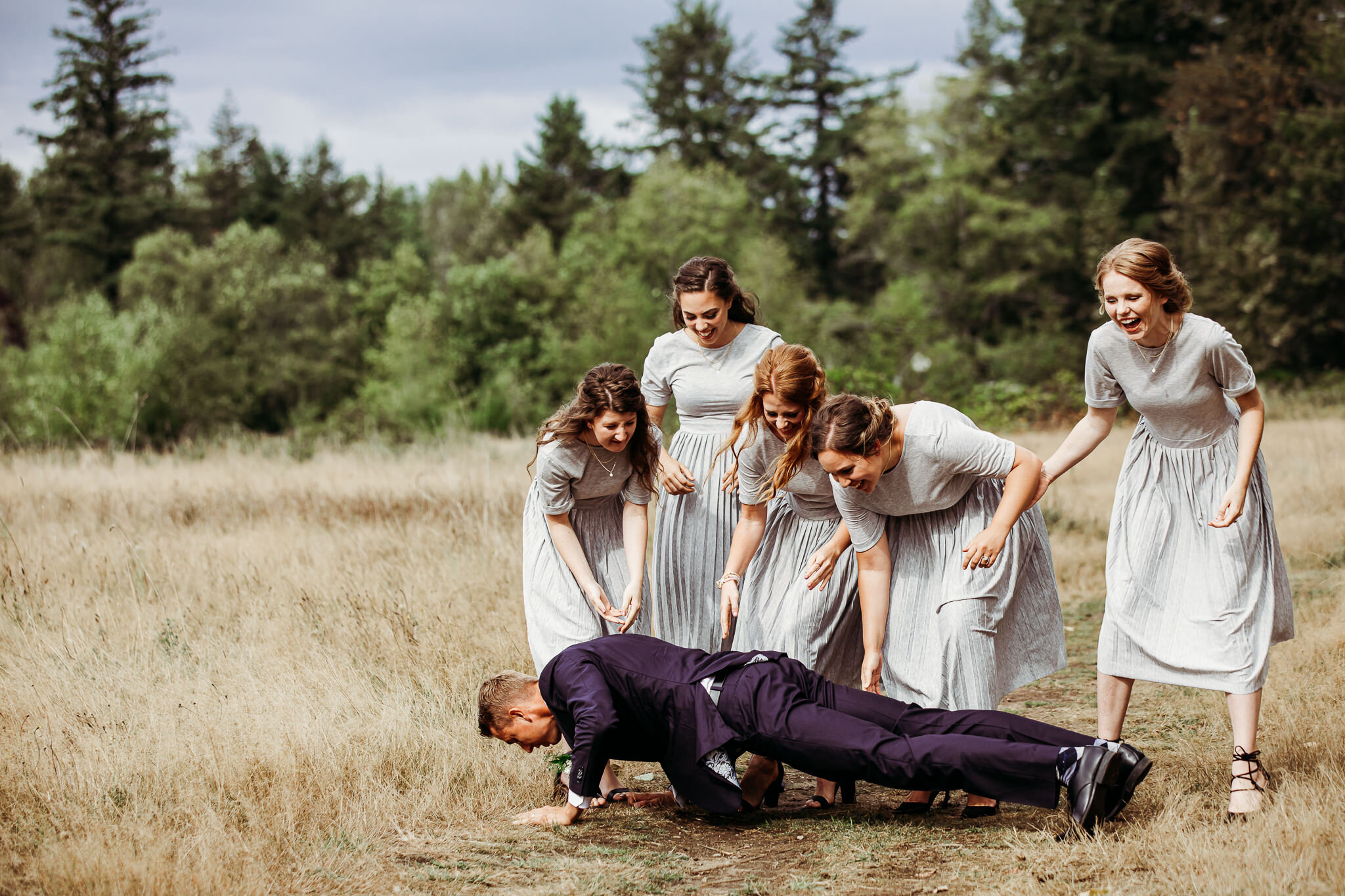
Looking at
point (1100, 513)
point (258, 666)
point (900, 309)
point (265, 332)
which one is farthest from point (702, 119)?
point (258, 666)

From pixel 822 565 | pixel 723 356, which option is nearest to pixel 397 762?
pixel 822 565

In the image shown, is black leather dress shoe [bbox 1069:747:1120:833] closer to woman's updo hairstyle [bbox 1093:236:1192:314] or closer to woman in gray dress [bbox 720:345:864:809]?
woman in gray dress [bbox 720:345:864:809]

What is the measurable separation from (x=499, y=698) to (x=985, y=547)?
5.85ft

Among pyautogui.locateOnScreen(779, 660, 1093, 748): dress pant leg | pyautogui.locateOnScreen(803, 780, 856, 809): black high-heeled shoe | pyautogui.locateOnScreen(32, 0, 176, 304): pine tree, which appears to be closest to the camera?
pyautogui.locateOnScreen(779, 660, 1093, 748): dress pant leg

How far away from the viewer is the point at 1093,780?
3209 mm

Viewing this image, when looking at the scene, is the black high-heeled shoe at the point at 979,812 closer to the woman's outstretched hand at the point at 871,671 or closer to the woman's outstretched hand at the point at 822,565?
the woman's outstretched hand at the point at 871,671

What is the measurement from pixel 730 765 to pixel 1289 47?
27149 millimetres

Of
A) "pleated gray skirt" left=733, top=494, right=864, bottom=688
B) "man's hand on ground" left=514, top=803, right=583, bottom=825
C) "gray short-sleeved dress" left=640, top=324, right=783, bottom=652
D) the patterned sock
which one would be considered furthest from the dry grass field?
"gray short-sleeved dress" left=640, top=324, right=783, bottom=652

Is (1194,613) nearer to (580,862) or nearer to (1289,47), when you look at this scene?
(580,862)

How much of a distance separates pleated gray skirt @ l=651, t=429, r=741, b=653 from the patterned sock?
1.61 meters

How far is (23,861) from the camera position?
3311 mm

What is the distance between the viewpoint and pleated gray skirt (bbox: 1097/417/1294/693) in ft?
11.6

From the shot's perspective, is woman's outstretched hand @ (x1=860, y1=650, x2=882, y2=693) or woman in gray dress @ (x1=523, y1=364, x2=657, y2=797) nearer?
woman's outstretched hand @ (x1=860, y1=650, x2=882, y2=693)

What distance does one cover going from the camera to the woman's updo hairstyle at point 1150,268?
349cm
